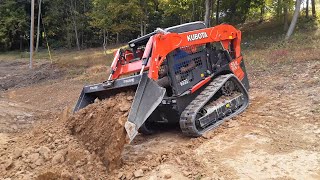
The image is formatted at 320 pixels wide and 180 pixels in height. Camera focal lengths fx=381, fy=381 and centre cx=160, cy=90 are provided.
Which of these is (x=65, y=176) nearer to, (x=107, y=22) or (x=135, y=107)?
(x=135, y=107)

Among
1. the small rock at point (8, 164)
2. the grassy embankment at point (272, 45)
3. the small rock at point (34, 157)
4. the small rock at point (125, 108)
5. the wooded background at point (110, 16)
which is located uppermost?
the wooded background at point (110, 16)

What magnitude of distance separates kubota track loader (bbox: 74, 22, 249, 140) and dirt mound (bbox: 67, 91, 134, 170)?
224mm

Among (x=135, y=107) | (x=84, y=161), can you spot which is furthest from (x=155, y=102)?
(x=84, y=161)

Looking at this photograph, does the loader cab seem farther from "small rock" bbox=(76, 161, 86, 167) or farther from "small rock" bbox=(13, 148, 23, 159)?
"small rock" bbox=(13, 148, 23, 159)

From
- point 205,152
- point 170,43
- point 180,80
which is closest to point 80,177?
point 205,152

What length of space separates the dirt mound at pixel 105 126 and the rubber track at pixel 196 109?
102cm

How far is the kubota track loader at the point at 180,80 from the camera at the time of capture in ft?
18.9

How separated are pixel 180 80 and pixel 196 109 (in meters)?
0.64

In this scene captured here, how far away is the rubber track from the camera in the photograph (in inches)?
248

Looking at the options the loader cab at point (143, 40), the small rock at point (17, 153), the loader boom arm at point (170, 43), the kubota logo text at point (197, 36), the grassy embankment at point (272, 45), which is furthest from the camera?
the grassy embankment at point (272, 45)

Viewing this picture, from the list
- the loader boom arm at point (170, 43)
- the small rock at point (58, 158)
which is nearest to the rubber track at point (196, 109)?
the loader boom arm at point (170, 43)

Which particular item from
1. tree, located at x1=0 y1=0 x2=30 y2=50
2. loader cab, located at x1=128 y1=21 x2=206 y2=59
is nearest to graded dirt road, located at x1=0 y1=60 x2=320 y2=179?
loader cab, located at x1=128 y1=21 x2=206 y2=59

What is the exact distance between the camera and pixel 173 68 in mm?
6598

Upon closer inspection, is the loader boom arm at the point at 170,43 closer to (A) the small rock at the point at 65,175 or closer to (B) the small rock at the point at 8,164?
(A) the small rock at the point at 65,175
